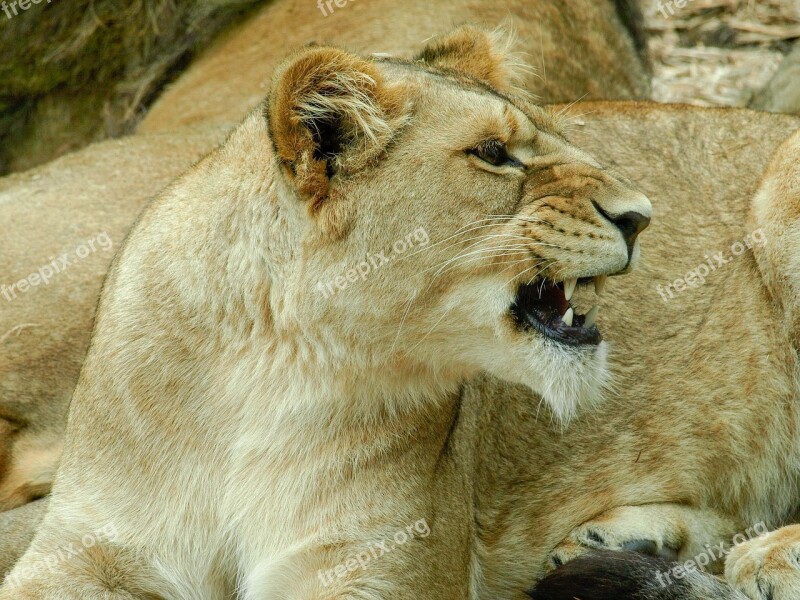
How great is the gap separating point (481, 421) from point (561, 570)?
82 cm

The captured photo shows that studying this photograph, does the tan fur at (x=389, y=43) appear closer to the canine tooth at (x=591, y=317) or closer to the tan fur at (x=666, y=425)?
the tan fur at (x=666, y=425)

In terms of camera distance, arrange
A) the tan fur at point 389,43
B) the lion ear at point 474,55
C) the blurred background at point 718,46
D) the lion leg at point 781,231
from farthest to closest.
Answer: the blurred background at point 718,46, the tan fur at point 389,43, the lion leg at point 781,231, the lion ear at point 474,55

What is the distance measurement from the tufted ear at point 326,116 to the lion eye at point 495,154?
9.9 inches

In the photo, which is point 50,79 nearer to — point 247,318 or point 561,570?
point 247,318

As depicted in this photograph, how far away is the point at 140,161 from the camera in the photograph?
6.16m

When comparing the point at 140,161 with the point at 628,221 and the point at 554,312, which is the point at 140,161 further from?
the point at 628,221

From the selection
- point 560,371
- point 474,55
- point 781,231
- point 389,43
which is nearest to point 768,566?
point 560,371

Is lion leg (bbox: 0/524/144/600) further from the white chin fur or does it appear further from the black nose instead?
the black nose

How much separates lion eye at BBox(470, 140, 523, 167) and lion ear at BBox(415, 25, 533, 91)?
2.05ft

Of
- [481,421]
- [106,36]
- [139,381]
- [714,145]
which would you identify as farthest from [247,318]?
[106,36]

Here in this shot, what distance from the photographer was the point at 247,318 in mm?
3834

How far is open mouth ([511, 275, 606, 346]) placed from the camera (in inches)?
148

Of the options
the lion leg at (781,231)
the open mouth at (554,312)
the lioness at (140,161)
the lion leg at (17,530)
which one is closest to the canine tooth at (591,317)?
the open mouth at (554,312)

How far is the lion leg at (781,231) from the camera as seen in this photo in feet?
15.9
